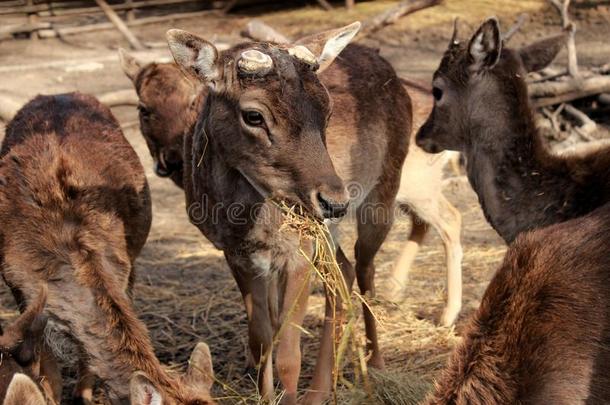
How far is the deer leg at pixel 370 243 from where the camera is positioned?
696cm

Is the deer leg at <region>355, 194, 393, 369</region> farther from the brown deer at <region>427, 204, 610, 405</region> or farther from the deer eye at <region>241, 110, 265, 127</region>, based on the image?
the brown deer at <region>427, 204, 610, 405</region>

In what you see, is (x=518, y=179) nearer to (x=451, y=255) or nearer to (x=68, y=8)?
(x=451, y=255)

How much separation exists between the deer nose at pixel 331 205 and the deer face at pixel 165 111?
9.92 ft

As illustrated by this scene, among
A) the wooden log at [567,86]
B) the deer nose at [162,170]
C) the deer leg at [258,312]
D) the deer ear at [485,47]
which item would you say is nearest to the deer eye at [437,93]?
the deer ear at [485,47]

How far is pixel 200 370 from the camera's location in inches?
177

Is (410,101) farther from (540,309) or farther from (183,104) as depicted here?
(540,309)

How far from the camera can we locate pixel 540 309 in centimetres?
393

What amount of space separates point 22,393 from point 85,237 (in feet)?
6.03

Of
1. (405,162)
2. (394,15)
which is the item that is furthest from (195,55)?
(394,15)

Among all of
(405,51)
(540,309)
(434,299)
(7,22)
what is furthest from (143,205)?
(7,22)

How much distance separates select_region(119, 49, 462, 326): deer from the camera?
7871mm

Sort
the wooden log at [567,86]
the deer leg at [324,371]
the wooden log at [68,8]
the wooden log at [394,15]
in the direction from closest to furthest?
the deer leg at [324,371] < the wooden log at [394,15] < the wooden log at [567,86] < the wooden log at [68,8]

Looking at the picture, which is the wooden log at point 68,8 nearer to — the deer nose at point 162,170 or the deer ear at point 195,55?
the deer nose at point 162,170

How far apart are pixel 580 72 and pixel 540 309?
9327mm
